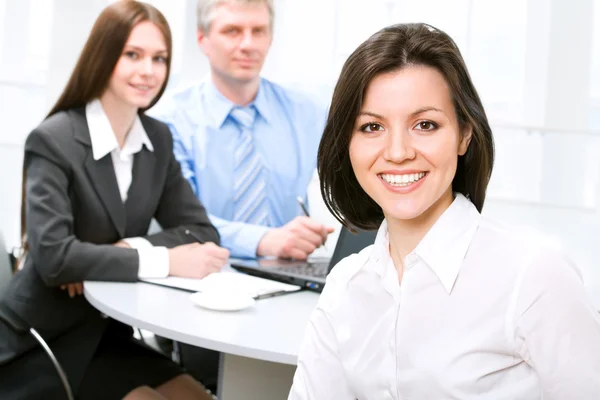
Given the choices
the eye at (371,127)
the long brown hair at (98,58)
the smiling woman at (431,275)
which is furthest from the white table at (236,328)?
the long brown hair at (98,58)

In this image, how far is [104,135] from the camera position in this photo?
2.36 metres

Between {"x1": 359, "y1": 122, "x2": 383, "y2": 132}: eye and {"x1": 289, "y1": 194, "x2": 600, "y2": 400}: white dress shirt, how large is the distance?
0.17m

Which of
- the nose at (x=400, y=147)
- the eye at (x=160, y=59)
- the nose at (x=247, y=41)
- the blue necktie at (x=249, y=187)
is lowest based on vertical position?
the blue necktie at (x=249, y=187)

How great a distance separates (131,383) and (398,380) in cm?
118

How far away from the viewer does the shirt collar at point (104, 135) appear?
2336 mm

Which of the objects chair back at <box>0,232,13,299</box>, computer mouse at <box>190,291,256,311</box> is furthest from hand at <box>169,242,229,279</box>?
chair back at <box>0,232,13,299</box>

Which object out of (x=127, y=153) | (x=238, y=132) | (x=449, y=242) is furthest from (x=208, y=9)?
(x=449, y=242)

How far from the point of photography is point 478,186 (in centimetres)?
128

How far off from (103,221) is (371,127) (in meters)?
1.30

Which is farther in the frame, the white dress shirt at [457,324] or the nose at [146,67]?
the nose at [146,67]

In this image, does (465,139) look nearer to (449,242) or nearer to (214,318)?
(449,242)

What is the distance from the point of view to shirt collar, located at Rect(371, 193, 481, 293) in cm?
116

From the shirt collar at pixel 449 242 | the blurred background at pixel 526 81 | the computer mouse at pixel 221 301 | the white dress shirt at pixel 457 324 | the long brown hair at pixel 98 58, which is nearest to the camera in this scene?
the white dress shirt at pixel 457 324

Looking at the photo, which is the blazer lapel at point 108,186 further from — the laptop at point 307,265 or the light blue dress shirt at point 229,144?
the light blue dress shirt at point 229,144
